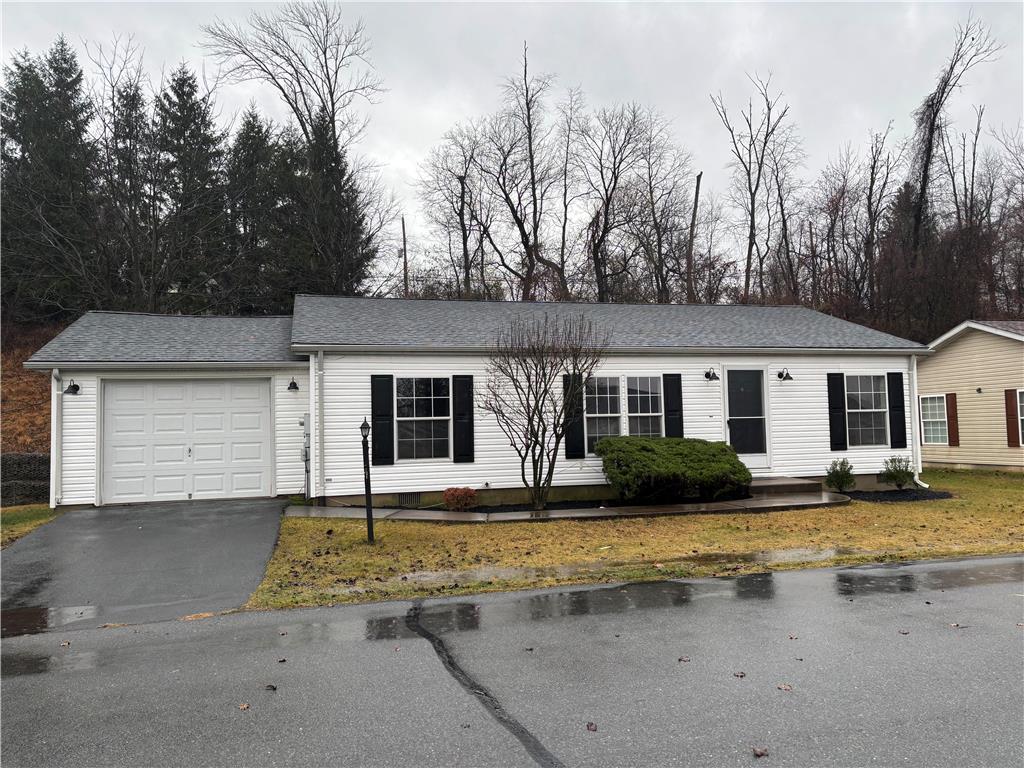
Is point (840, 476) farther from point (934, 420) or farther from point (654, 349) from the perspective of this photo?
point (934, 420)

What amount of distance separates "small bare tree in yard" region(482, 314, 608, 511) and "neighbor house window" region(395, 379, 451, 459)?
2.76 ft

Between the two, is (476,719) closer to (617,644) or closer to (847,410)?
(617,644)

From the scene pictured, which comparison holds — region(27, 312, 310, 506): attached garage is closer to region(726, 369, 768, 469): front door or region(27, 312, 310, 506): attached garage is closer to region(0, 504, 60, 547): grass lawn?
region(0, 504, 60, 547): grass lawn

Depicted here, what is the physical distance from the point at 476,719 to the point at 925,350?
14175 mm

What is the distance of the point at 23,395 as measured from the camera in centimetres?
2006

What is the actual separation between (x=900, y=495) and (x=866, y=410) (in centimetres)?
189

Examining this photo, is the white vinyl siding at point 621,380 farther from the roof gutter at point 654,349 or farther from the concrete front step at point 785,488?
Answer: the concrete front step at point 785,488

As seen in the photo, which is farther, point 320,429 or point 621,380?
point 621,380

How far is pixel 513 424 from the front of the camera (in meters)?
11.7

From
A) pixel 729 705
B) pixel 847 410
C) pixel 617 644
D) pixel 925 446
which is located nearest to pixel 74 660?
pixel 617 644

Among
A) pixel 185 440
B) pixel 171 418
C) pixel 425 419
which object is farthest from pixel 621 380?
pixel 171 418

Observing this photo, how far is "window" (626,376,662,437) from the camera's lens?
42.5 feet

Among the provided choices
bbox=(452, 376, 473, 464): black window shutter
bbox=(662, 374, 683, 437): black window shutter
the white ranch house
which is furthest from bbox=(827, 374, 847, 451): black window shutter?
bbox=(452, 376, 473, 464): black window shutter

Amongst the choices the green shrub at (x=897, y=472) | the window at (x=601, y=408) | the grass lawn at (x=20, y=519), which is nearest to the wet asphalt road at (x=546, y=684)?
the grass lawn at (x=20, y=519)
